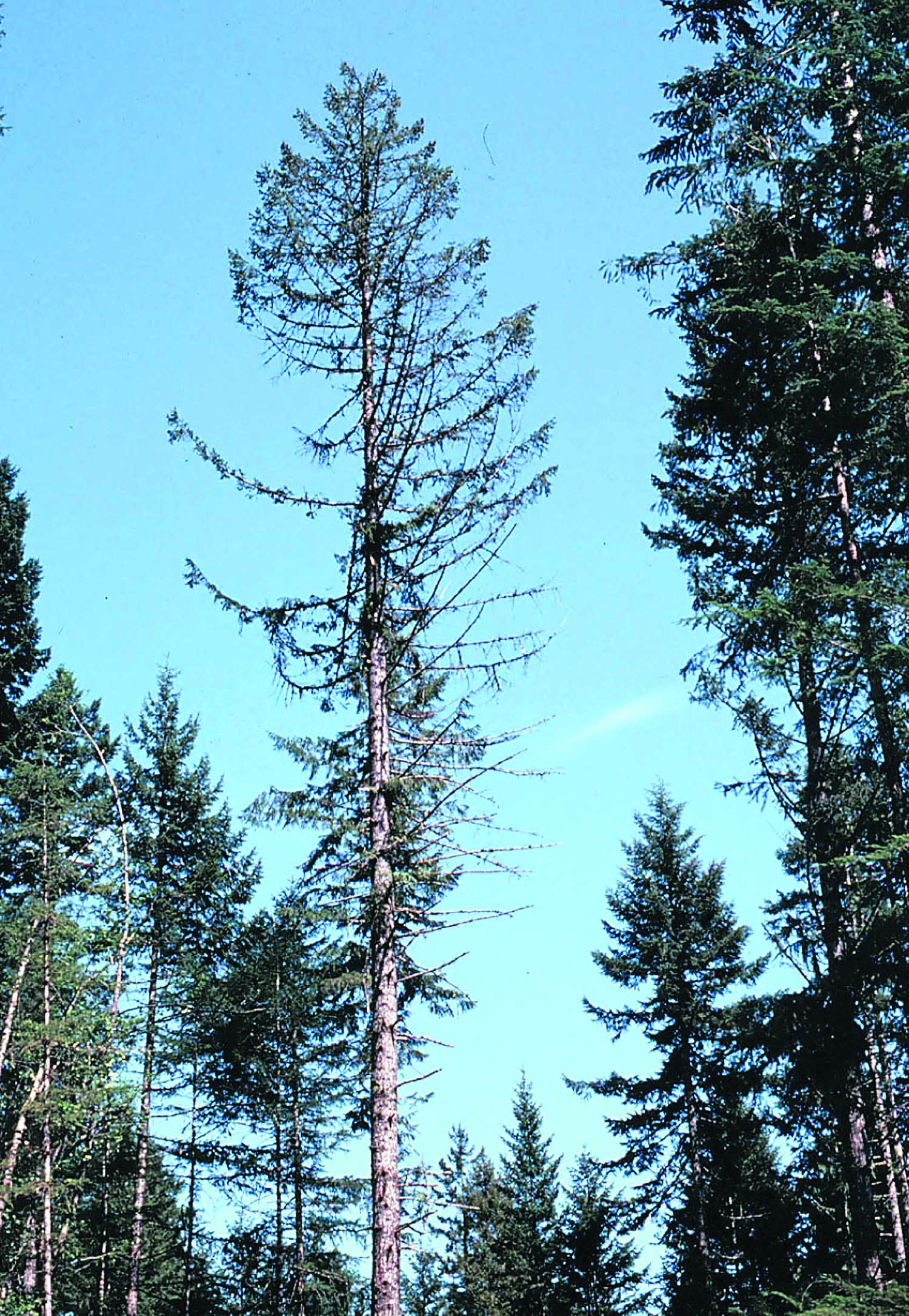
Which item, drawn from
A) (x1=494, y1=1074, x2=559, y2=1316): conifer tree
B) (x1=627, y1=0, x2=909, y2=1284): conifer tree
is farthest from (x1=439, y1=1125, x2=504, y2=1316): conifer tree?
(x1=627, y1=0, x2=909, y2=1284): conifer tree

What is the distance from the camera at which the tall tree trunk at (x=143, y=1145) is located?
19781mm

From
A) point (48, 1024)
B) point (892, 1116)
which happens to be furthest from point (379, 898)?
point (48, 1024)

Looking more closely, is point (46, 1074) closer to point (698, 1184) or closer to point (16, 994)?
point (16, 994)

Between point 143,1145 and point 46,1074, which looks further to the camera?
point 143,1145

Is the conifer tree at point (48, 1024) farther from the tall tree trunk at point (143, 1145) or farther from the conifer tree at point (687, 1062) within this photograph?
the conifer tree at point (687, 1062)

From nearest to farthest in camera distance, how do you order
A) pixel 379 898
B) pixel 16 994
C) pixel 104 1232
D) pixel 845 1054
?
pixel 379 898 < pixel 845 1054 < pixel 16 994 < pixel 104 1232

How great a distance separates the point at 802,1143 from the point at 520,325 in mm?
10492

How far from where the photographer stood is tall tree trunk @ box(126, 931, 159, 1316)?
19781 millimetres

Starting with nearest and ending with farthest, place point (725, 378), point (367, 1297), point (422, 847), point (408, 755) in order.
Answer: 1. point (422, 847)
2. point (408, 755)
3. point (725, 378)
4. point (367, 1297)

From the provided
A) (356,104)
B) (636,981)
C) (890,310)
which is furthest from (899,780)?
(636,981)

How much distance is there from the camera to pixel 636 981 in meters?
21.1

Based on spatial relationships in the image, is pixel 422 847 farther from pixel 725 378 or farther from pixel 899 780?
pixel 725 378

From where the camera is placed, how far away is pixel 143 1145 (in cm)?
2106

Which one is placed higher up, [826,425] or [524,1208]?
[826,425]
